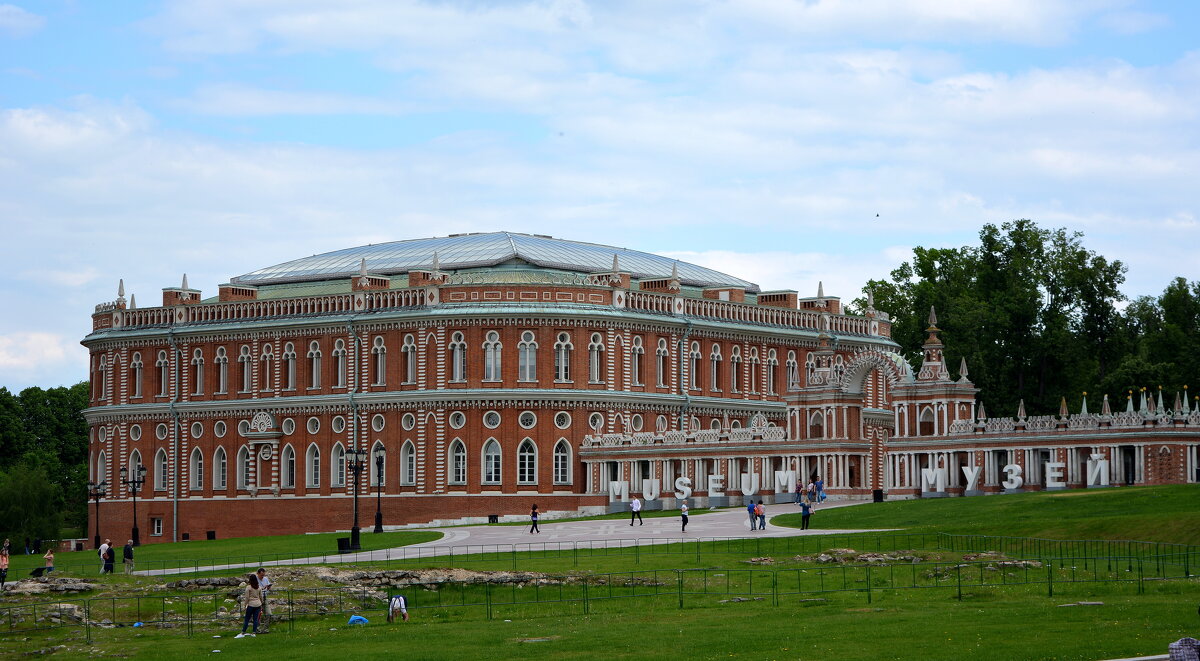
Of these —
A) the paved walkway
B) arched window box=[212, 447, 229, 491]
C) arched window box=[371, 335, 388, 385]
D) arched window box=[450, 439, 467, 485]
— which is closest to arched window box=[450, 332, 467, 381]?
arched window box=[450, 439, 467, 485]

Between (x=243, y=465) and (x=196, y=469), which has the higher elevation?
(x=243, y=465)

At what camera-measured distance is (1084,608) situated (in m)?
43.8

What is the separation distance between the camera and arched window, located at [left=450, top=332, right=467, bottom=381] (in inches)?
3947

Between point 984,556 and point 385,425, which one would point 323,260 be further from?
point 984,556

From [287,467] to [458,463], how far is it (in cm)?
1235

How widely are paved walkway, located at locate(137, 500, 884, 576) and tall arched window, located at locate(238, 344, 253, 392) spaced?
24.8m

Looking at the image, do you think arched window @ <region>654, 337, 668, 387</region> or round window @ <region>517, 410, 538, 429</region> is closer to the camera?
round window @ <region>517, 410, 538, 429</region>

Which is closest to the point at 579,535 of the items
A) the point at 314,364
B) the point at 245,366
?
the point at 314,364

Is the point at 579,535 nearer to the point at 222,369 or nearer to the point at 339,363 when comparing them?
the point at 339,363

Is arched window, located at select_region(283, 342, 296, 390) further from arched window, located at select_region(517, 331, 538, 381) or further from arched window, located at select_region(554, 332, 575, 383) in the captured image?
arched window, located at select_region(554, 332, 575, 383)

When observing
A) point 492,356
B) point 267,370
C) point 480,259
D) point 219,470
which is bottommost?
point 219,470

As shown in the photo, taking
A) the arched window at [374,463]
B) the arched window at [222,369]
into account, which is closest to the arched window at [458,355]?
the arched window at [374,463]

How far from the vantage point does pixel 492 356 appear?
9994 cm

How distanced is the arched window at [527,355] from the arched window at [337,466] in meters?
12.0
